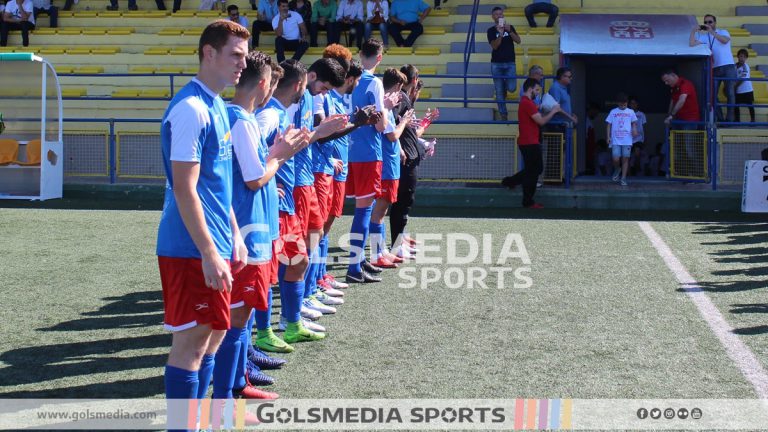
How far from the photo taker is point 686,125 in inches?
607

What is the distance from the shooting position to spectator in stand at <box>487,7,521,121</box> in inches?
653

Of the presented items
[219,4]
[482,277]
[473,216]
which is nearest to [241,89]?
[482,277]

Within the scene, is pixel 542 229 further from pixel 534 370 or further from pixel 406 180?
pixel 534 370

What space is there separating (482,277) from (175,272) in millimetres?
5044

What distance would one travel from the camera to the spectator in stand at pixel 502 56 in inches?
653

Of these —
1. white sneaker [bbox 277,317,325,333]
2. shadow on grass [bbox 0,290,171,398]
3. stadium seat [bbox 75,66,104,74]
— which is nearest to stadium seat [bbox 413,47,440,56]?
stadium seat [bbox 75,66,104,74]

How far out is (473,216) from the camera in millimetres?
13375

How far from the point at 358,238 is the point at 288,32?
10283 millimetres

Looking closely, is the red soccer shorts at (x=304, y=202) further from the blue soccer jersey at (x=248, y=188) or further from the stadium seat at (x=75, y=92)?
the stadium seat at (x=75, y=92)

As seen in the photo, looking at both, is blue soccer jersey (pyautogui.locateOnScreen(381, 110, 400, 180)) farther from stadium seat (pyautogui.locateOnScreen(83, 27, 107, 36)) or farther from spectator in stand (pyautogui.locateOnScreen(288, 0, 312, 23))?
stadium seat (pyautogui.locateOnScreen(83, 27, 107, 36))

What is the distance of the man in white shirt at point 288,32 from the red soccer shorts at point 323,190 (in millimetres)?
10948

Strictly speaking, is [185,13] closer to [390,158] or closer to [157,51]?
[157,51]

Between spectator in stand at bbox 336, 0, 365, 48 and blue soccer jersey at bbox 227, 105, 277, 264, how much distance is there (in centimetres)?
1371

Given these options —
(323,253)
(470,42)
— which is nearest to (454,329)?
(323,253)
